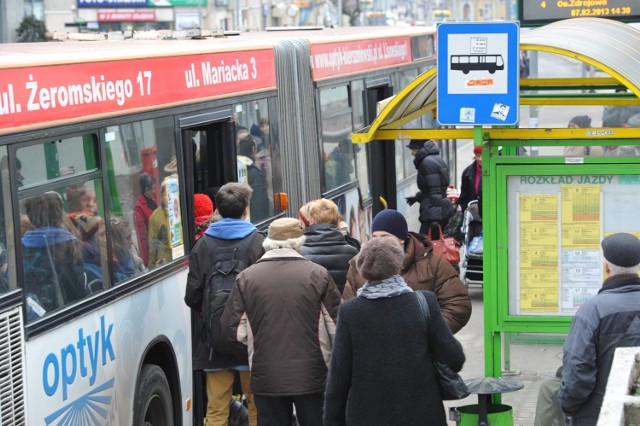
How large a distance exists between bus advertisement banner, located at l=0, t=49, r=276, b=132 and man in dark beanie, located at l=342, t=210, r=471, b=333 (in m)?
1.62

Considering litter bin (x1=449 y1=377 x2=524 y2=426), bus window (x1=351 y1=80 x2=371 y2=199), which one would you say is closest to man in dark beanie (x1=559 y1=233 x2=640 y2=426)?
litter bin (x1=449 y1=377 x2=524 y2=426)

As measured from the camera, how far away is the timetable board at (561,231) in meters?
6.51

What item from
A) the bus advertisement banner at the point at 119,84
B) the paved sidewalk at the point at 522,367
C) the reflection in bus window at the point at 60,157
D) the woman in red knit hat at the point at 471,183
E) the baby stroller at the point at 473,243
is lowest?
the paved sidewalk at the point at 522,367

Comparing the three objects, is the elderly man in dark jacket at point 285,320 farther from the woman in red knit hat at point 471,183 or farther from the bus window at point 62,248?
→ the woman in red knit hat at point 471,183

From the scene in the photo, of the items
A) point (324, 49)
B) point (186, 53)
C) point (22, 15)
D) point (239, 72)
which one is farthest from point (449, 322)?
point (22, 15)

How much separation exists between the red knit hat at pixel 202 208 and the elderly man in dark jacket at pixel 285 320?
7.53ft

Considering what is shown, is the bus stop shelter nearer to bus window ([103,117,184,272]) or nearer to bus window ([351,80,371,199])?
bus window ([103,117,184,272])

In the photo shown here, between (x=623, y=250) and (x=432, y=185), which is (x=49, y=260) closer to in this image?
(x=623, y=250)

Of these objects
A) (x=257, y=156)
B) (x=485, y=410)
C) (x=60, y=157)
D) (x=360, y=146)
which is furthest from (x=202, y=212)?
(x=360, y=146)

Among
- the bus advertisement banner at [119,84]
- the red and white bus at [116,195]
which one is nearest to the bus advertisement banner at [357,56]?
the red and white bus at [116,195]

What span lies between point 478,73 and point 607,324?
5.63ft

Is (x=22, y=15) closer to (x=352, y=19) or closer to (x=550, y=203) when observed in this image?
(x=352, y=19)

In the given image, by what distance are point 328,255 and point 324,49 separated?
16.9 ft

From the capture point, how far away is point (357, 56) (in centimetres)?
1292
